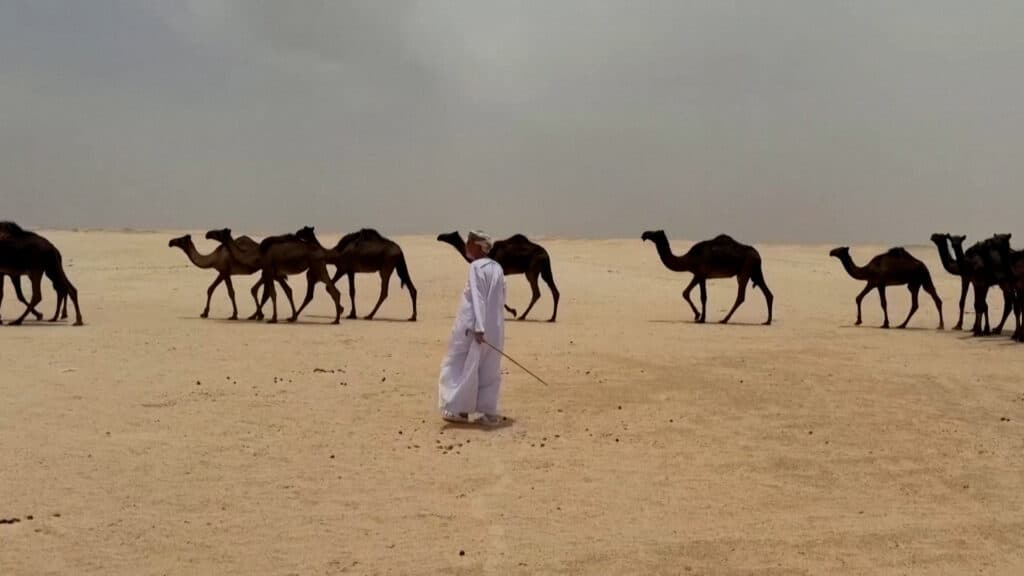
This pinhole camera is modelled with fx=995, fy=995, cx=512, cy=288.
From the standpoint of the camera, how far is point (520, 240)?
19.8 metres

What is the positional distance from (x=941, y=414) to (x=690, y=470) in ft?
12.5

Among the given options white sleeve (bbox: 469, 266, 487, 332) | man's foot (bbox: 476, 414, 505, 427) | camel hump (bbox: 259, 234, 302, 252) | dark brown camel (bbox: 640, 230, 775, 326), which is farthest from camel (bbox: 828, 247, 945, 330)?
white sleeve (bbox: 469, 266, 487, 332)

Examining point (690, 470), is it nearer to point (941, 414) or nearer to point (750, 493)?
point (750, 493)

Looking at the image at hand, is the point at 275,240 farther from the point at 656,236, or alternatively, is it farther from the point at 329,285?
the point at 656,236

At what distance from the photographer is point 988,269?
17.6 metres

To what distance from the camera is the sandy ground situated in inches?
247

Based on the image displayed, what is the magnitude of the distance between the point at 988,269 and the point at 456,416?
12.1m

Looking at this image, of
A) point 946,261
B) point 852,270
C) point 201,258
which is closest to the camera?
point 201,258

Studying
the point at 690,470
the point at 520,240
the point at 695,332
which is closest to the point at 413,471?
the point at 690,470

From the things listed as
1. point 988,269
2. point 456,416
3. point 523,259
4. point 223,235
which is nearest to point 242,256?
point 223,235

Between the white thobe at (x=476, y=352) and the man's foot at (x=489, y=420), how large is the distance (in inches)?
2.1

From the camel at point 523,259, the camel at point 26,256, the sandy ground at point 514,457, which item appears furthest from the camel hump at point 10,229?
the camel at point 523,259

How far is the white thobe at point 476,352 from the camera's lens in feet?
31.1

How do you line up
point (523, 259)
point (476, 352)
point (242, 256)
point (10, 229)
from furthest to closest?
point (523, 259) < point (242, 256) < point (10, 229) < point (476, 352)
